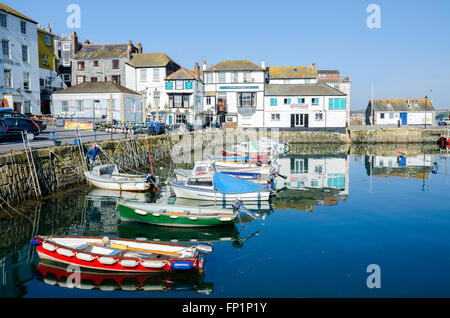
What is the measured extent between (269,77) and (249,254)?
70539 millimetres

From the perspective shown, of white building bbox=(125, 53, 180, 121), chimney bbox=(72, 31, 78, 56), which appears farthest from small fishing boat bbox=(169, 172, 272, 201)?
chimney bbox=(72, 31, 78, 56)

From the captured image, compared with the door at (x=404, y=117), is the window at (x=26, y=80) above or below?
above

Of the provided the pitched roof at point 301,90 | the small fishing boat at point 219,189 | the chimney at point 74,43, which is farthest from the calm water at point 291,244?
the chimney at point 74,43

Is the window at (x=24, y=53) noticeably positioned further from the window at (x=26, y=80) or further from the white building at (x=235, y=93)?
the white building at (x=235, y=93)

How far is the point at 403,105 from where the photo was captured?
78125 millimetres

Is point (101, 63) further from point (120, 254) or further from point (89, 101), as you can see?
Result: point (120, 254)

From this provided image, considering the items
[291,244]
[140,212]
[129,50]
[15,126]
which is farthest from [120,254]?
[129,50]

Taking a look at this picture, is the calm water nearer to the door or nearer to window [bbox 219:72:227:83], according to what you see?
window [bbox 219:72:227:83]

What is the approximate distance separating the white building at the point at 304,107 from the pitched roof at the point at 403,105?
20.8m

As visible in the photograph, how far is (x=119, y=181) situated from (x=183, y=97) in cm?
3857

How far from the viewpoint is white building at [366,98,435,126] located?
254ft

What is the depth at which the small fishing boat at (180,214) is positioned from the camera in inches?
656

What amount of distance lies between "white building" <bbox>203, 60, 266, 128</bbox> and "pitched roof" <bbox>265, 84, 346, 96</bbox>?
2.74 meters
